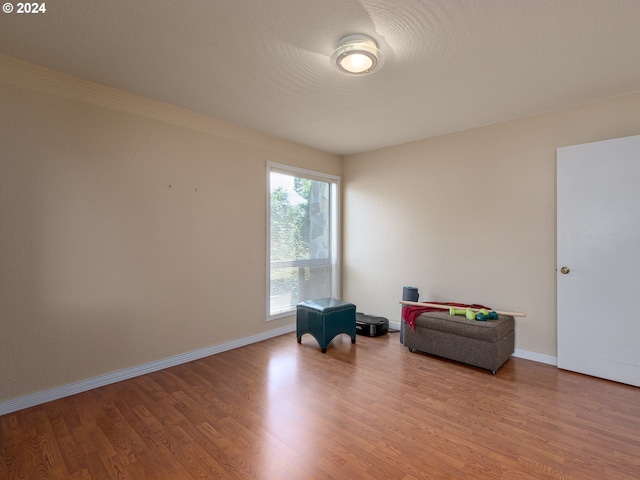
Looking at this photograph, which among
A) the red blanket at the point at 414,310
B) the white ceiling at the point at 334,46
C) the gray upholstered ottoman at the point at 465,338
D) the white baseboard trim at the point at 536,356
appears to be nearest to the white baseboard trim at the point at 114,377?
the red blanket at the point at 414,310

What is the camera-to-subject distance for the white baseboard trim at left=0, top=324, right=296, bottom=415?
87.4 inches

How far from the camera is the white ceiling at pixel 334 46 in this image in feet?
5.52

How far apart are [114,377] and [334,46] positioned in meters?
Result: 3.08

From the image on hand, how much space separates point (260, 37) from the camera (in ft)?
6.23

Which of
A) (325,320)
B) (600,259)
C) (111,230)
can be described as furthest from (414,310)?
(111,230)

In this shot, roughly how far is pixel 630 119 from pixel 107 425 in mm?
4651

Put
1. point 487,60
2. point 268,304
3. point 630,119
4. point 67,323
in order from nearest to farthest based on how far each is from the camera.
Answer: point 487,60 → point 67,323 → point 630,119 → point 268,304

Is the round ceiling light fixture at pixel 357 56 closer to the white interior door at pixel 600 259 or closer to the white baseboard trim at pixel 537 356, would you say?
the white interior door at pixel 600 259

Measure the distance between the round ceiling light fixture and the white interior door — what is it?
6.89 ft

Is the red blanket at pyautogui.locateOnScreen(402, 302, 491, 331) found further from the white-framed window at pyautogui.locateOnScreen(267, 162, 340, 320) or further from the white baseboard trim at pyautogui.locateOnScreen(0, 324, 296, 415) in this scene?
the white baseboard trim at pyautogui.locateOnScreen(0, 324, 296, 415)

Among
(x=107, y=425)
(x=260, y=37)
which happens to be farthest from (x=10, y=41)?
(x=107, y=425)

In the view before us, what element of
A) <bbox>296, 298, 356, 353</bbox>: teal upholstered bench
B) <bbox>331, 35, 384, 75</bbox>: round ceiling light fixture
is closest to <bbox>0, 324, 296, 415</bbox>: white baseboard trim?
<bbox>296, 298, 356, 353</bbox>: teal upholstered bench

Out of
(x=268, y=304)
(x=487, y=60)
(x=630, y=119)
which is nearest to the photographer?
(x=487, y=60)

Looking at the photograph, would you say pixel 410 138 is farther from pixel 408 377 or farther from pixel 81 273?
pixel 81 273
